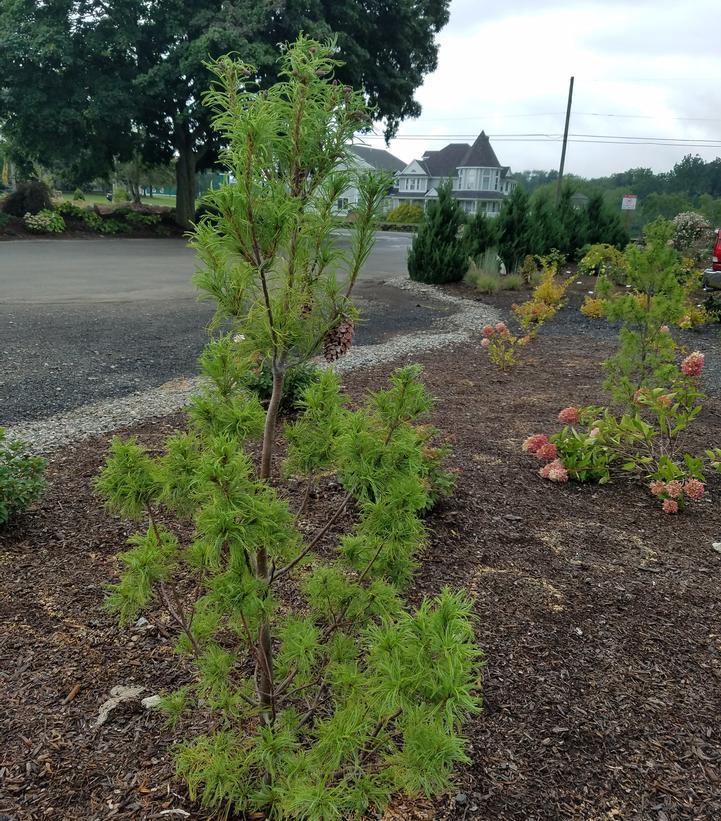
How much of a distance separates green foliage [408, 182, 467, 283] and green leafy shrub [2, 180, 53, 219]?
507 inches

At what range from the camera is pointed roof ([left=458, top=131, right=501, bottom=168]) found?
2447 inches

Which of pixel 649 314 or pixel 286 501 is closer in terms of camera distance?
pixel 286 501

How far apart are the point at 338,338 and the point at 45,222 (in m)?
20.4

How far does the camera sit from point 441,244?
13.4 m

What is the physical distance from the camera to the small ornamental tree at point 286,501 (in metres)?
1.18

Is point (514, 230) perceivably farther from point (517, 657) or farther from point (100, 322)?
point (517, 657)

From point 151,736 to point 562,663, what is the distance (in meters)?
1.41

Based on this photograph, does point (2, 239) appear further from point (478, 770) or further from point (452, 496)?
point (478, 770)

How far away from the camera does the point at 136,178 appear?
1454 inches

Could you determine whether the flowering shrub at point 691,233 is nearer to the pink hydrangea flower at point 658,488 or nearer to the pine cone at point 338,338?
the pink hydrangea flower at point 658,488

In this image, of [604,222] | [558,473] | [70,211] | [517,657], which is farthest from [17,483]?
[70,211]

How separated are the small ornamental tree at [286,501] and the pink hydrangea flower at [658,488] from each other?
8.33 feet

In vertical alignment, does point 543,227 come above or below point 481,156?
below

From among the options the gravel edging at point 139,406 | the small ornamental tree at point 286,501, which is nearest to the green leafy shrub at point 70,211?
the gravel edging at point 139,406
